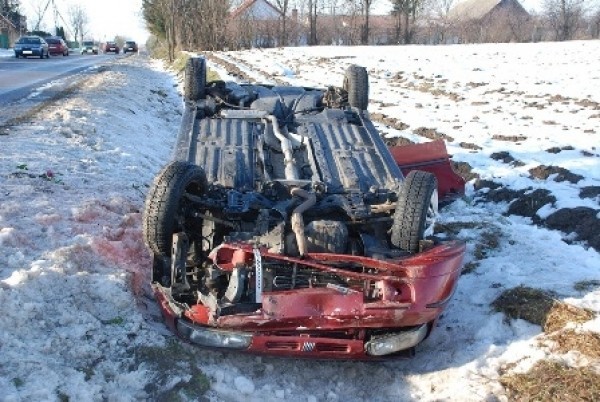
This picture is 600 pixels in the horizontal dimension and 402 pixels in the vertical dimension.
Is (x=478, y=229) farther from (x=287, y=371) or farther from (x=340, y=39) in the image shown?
(x=340, y=39)

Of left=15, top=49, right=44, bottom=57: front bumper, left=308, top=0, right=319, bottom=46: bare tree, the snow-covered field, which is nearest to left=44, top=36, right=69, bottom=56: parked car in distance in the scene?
left=15, top=49, right=44, bottom=57: front bumper

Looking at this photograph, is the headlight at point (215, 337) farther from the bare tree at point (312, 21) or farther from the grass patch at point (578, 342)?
the bare tree at point (312, 21)

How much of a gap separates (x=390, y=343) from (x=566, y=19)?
54.9m

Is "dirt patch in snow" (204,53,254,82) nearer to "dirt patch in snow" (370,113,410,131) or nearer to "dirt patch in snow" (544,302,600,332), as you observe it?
"dirt patch in snow" (370,113,410,131)

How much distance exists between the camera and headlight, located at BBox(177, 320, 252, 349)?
12.3 ft

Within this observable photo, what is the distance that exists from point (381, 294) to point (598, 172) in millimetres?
5027

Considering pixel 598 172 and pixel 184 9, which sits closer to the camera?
pixel 598 172

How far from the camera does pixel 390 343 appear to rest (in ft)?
12.5

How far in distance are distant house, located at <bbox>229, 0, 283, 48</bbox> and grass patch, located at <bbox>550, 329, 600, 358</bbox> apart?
3854 cm

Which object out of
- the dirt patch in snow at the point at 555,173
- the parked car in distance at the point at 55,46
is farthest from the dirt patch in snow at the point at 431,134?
the parked car in distance at the point at 55,46

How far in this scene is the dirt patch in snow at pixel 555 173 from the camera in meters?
7.42

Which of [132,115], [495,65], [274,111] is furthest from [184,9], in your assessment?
[274,111]

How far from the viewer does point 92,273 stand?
448cm

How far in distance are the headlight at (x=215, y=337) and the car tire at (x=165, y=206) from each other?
2.20 feet
